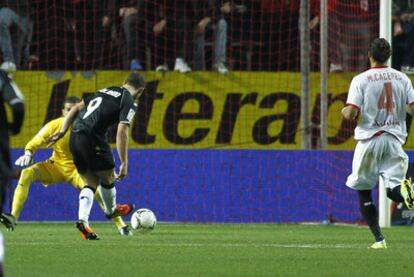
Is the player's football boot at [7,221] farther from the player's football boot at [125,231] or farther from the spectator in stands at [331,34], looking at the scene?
the spectator in stands at [331,34]

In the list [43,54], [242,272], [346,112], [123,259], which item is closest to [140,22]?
[43,54]

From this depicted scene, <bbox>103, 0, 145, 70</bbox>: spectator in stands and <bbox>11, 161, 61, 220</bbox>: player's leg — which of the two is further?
<bbox>103, 0, 145, 70</bbox>: spectator in stands

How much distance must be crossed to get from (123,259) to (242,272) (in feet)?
5.01

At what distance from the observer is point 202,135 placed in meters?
20.1

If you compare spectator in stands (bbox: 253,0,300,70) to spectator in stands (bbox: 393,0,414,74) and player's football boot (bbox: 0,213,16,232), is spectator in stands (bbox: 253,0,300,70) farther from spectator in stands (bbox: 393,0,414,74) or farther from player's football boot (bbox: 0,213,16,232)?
player's football boot (bbox: 0,213,16,232)

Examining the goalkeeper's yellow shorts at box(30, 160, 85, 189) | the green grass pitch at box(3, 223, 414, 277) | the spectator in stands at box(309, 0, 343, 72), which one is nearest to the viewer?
the green grass pitch at box(3, 223, 414, 277)

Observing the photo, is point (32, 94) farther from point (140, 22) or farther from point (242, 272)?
point (242, 272)

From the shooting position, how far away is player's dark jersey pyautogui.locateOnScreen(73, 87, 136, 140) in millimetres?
13610

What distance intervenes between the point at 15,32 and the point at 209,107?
3.38 metres

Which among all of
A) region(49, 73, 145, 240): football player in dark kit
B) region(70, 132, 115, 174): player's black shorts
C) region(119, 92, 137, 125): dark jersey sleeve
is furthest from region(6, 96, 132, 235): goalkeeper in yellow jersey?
region(119, 92, 137, 125): dark jersey sleeve

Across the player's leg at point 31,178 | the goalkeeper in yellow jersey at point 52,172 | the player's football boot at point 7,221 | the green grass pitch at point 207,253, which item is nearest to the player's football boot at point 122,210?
the green grass pitch at point 207,253

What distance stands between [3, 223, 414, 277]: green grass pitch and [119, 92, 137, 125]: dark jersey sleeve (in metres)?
1.33

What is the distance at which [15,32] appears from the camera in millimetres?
19484

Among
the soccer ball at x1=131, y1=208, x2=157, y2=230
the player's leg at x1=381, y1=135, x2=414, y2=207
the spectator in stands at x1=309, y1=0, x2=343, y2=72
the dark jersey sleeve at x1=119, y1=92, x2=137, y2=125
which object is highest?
the spectator in stands at x1=309, y1=0, x2=343, y2=72
